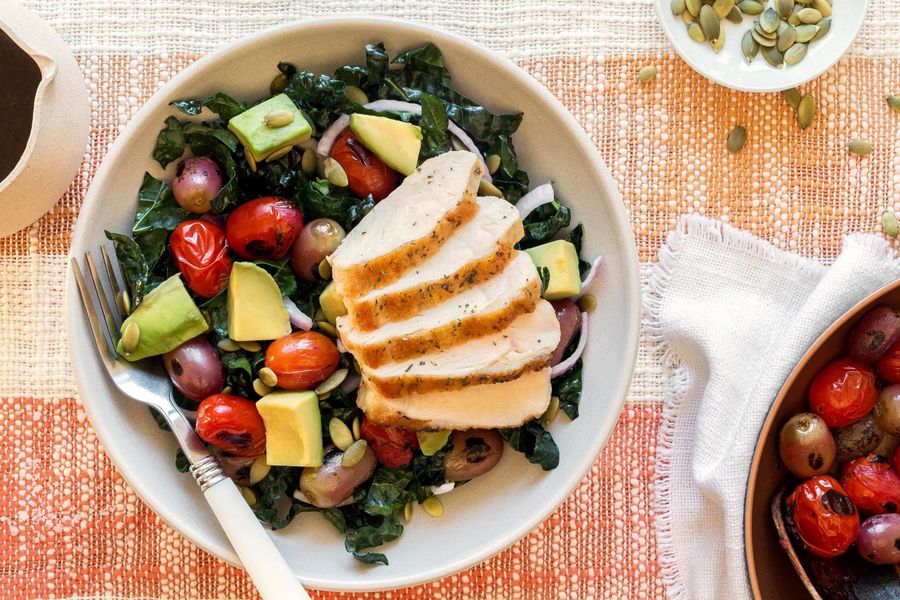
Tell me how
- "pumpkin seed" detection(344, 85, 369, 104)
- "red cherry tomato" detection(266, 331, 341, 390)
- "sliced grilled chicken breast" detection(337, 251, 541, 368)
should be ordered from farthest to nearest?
"pumpkin seed" detection(344, 85, 369, 104)
"red cherry tomato" detection(266, 331, 341, 390)
"sliced grilled chicken breast" detection(337, 251, 541, 368)

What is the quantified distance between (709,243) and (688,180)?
21 cm

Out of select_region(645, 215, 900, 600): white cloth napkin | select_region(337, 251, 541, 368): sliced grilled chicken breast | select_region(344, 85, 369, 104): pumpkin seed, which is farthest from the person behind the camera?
select_region(645, 215, 900, 600): white cloth napkin

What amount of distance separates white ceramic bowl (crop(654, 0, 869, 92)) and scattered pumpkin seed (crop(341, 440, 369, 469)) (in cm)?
152

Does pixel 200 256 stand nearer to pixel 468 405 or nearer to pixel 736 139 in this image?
pixel 468 405

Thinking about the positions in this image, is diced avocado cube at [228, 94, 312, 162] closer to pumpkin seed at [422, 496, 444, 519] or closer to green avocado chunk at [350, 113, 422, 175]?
green avocado chunk at [350, 113, 422, 175]

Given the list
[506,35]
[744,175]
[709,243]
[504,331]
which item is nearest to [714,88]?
[744,175]

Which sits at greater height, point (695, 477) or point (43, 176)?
point (43, 176)

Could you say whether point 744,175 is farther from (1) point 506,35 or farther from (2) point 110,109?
(2) point 110,109

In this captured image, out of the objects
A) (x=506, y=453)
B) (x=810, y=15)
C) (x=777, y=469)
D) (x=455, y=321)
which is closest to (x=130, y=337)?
(x=455, y=321)

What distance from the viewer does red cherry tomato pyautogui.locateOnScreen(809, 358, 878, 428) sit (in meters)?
2.49

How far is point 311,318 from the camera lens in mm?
2414

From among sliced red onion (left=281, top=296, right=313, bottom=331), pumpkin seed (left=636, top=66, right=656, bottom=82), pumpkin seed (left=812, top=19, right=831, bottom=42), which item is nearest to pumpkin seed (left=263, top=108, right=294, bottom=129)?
sliced red onion (left=281, top=296, right=313, bottom=331)

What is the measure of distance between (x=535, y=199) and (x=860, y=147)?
3.66ft

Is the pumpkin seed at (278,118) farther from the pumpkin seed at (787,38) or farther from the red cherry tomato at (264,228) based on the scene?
the pumpkin seed at (787,38)
